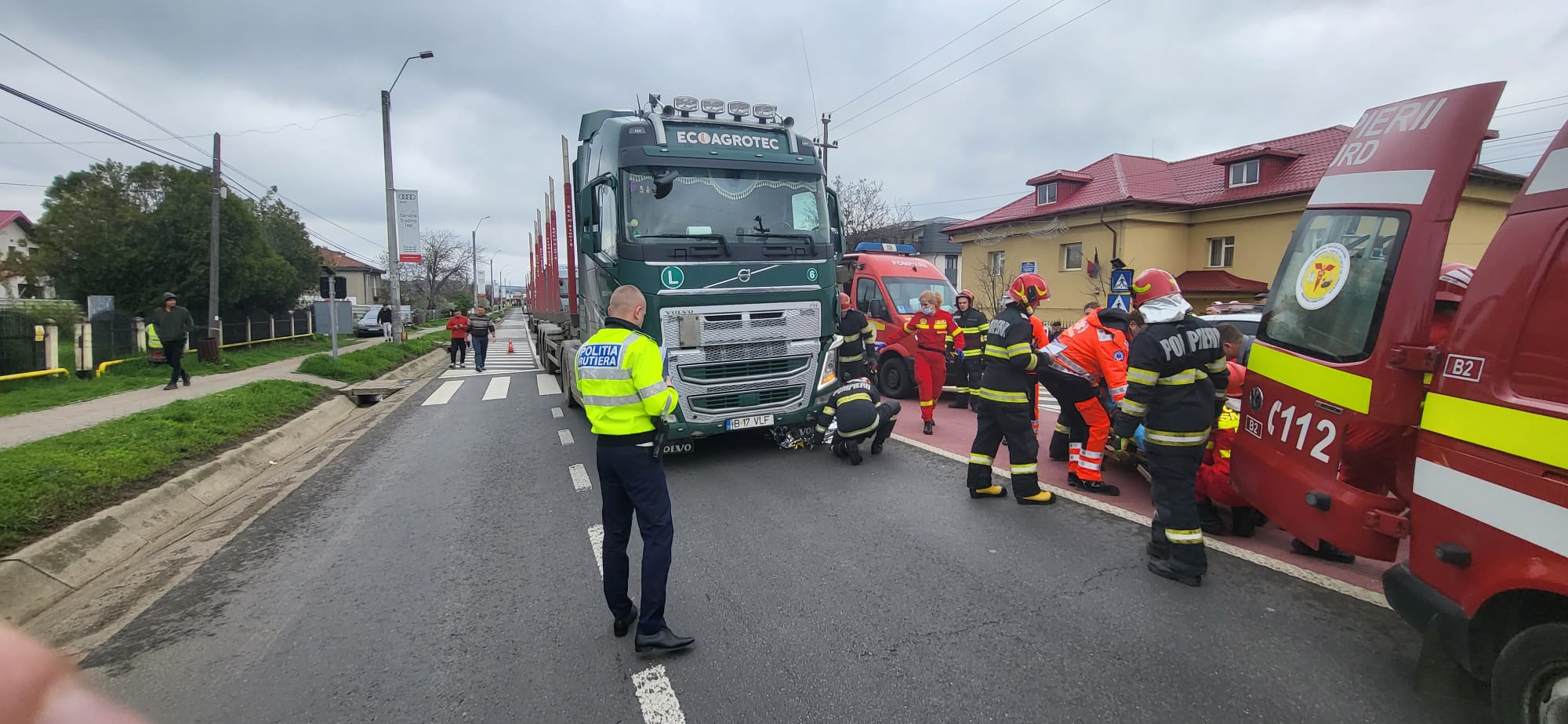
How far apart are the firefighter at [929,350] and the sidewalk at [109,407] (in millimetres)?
9982

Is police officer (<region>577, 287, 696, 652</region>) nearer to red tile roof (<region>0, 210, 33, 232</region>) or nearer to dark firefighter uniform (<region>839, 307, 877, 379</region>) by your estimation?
dark firefighter uniform (<region>839, 307, 877, 379</region>)

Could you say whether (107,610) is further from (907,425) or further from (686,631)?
(907,425)

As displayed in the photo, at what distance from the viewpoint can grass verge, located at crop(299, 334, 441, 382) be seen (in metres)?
15.3

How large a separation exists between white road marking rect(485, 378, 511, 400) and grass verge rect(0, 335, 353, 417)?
5.98 meters

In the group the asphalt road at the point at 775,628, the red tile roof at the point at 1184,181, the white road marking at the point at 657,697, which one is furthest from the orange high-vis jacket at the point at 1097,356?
the red tile roof at the point at 1184,181

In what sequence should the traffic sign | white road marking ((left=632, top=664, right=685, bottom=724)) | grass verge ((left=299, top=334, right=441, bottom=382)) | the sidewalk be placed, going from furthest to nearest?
1. grass verge ((left=299, top=334, right=441, bottom=382))
2. the traffic sign
3. the sidewalk
4. white road marking ((left=632, top=664, right=685, bottom=724))

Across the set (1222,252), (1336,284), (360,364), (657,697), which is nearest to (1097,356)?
(1336,284)

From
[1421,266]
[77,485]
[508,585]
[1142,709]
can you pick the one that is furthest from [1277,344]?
[77,485]

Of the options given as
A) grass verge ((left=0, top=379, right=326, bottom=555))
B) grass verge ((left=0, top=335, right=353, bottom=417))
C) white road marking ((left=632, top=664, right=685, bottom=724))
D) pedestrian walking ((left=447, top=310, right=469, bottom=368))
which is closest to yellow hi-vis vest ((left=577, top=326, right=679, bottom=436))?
white road marking ((left=632, top=664, right=685, bottom=724))

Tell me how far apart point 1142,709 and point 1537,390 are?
5.71 ft

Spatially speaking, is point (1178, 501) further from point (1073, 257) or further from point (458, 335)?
point (1073, 257)

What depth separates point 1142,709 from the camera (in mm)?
2850

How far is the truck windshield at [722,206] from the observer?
22.6 feet

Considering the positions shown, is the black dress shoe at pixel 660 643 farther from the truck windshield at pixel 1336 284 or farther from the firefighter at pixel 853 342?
the firefighter at pixel 853 342
